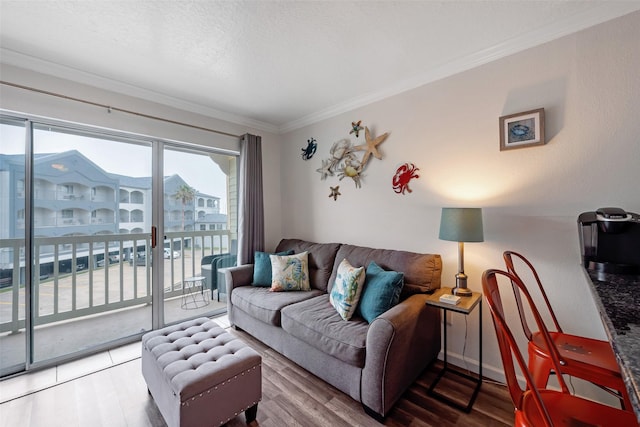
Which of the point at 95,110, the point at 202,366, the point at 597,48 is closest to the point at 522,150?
the point at 597,48

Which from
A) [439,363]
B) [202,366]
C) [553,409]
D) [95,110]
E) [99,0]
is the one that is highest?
[99,0]

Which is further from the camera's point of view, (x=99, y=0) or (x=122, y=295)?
(x=122, y=295)

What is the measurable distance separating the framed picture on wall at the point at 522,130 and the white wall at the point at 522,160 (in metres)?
0.05

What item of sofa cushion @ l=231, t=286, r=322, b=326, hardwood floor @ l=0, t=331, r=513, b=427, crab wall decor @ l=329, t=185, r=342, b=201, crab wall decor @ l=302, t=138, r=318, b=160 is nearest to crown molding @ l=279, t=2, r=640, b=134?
crab wall decor @ l=302, t=138, r=318, b=160

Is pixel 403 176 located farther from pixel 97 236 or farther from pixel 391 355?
pixel 97 236

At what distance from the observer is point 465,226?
6.10ft

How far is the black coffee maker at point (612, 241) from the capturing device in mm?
1302

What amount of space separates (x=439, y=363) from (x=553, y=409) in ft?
4.69

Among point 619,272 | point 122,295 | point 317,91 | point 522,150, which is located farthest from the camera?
point 122,295

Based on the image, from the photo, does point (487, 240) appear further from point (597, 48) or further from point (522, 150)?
point (597, 48)

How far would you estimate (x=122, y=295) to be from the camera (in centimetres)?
296

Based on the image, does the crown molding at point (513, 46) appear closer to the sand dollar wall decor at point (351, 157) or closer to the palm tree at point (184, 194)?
the sand dollar wall decor at point (351, 157)

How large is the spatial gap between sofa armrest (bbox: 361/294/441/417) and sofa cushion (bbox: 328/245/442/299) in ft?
0.80

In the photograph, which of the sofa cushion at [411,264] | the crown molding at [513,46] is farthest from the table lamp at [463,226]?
the crown molding at [513,46]
